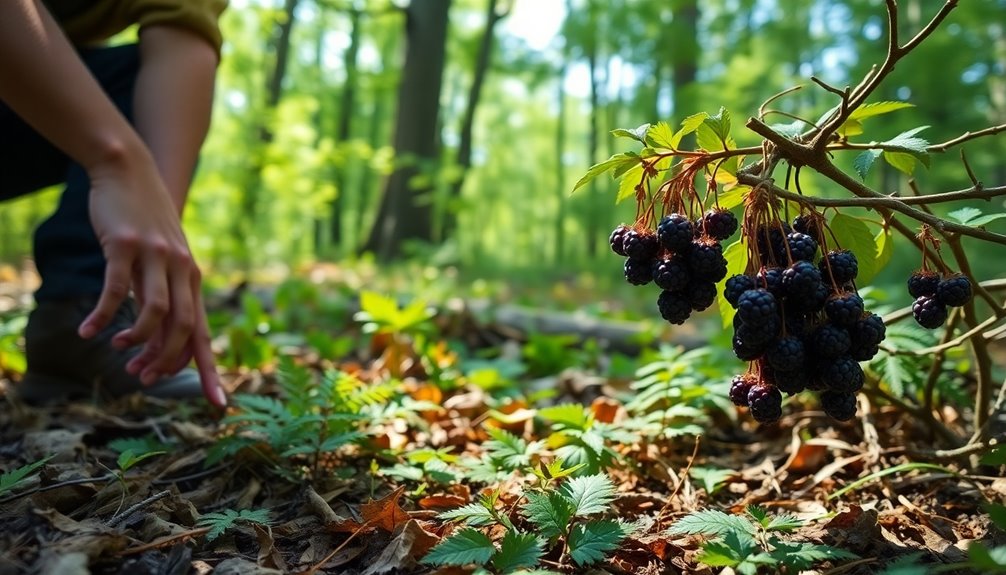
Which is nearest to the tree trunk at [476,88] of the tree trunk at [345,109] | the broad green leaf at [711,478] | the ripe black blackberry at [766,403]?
the tree trunk at [345,109]

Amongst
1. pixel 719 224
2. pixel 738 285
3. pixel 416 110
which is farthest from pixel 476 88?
pixel 738 285

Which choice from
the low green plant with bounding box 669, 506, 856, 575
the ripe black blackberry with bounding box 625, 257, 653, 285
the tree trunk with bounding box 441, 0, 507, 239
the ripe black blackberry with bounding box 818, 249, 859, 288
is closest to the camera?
the low green plant with bounding box 669, 506, 856, 575

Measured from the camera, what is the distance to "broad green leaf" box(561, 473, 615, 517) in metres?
1.17

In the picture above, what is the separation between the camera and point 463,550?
1066 mm

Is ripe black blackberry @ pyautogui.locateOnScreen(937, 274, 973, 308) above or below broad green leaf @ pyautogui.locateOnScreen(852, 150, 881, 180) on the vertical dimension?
below

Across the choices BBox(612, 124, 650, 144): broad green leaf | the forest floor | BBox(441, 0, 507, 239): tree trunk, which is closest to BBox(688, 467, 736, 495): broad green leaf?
the forest floor

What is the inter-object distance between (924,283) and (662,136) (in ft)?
1.81

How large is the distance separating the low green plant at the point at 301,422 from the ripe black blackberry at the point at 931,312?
1151 mm

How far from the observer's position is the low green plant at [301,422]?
59.0 inches

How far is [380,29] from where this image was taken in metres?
15.7

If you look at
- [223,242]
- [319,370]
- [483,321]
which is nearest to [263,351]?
[319,370]

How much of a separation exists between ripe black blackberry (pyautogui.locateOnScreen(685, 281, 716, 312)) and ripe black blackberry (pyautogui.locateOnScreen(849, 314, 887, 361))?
0.23 metres

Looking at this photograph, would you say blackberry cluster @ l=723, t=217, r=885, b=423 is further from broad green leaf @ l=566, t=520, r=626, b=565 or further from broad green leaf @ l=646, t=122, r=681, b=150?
broad green leaf @ l=566, t=520, r=626, b=565

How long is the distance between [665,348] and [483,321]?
194 cm
